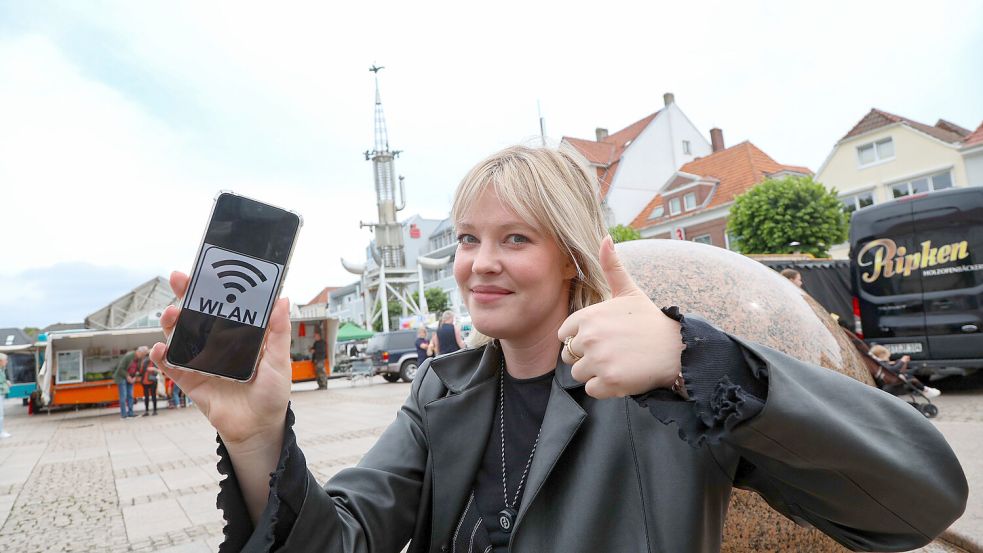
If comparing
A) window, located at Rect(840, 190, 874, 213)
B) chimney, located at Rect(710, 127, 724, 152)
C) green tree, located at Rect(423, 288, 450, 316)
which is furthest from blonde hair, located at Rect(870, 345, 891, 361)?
green tree, located at Rect(423, 288, 450, 316)

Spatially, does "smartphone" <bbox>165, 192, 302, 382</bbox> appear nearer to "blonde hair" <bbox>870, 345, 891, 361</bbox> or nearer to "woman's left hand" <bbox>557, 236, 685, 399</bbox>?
"woman's left hand" <bbox>557, 236, 685, 399</bbox>

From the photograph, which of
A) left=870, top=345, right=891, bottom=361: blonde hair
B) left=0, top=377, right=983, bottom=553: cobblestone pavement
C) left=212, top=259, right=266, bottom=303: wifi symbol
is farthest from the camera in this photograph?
left=870, top=345, right=891, bottom=361: blonde hair

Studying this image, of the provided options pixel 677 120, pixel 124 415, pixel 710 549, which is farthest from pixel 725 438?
pixel 677 120

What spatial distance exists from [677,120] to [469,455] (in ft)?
163

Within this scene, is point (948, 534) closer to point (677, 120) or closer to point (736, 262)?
point (736, 262)

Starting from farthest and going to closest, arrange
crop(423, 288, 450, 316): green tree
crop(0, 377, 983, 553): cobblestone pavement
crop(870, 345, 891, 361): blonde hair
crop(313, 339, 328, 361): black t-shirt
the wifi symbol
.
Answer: crop(423, 288, 450, 316): green tree → crop(313, 339, 328, 361): black t-shirt → crop(870, 345, 891, 361): blonde hair → crop(0, 377, 983, 553): cobblestone pavement → the wifi symbol

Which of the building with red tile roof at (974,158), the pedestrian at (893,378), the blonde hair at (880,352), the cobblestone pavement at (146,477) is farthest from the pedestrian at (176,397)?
the building with red tile roof at (974,158)

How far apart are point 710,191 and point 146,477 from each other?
1429 inches

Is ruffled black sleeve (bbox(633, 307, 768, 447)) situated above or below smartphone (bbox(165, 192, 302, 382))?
below

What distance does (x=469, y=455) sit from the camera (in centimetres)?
166

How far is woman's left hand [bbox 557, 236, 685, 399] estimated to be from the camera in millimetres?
1127

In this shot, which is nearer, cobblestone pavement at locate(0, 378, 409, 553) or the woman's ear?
the woman's ear

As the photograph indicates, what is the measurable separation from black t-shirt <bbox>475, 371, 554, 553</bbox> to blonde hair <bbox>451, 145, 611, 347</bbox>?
0.94 feet

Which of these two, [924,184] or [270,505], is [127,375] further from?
[924,184]
